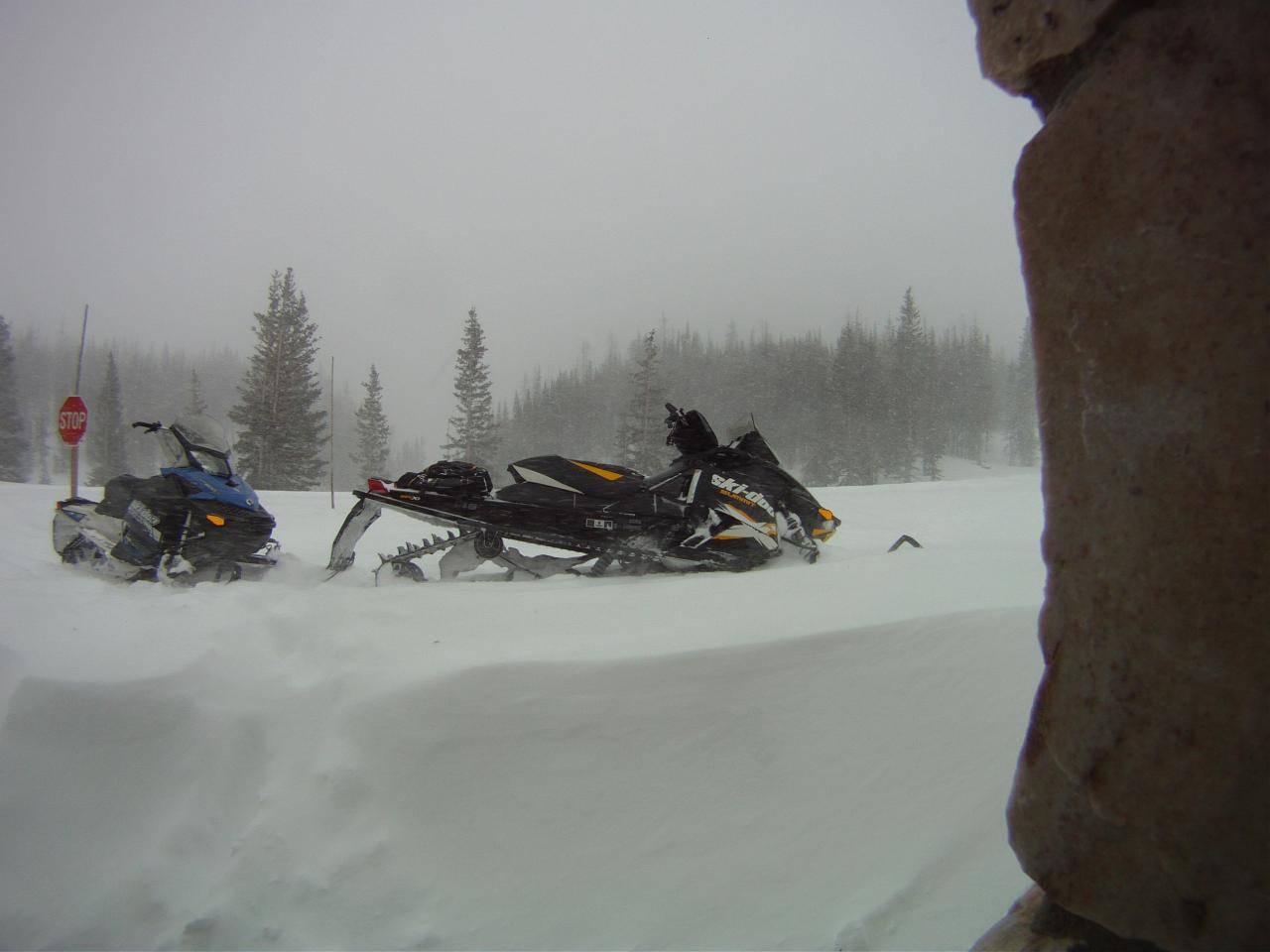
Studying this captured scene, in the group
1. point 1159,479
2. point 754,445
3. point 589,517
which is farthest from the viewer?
point 754,445

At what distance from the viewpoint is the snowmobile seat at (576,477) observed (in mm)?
3588

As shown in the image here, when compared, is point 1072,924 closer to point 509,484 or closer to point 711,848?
point 711,848

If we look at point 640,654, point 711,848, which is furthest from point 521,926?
point 640,654

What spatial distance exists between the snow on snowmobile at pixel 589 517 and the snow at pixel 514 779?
5.01 ft

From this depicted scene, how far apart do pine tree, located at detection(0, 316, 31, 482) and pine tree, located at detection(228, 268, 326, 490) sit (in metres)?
10.5

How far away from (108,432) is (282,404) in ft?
38.5

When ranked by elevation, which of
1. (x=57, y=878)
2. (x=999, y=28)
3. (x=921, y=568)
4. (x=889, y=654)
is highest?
(x=999, y=28)

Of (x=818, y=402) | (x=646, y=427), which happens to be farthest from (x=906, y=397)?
(x=646, y=427)

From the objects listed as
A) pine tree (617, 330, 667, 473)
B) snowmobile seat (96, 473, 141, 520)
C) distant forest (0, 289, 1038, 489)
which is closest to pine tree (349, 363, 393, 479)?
distant forest (0, 289, 1038, 489)

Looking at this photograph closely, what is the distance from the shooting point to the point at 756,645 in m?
1.69

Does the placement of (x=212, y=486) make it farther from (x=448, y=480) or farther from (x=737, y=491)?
(x=737, y=491)

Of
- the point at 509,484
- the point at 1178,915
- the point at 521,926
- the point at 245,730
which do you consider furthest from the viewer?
the point at 509,484

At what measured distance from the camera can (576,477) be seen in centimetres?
361

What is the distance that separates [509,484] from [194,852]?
252 centimetres
